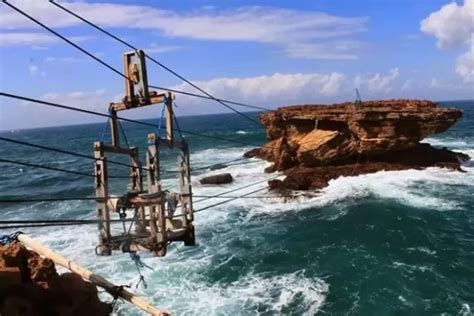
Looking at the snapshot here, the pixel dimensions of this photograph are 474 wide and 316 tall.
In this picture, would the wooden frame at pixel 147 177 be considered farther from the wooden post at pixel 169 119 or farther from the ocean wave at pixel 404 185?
the ocean wave at pixel 404 185

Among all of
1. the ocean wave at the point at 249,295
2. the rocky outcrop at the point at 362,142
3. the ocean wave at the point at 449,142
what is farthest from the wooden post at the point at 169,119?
the ocean wave at the point at 449,142

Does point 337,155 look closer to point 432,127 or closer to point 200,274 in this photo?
point 432,127

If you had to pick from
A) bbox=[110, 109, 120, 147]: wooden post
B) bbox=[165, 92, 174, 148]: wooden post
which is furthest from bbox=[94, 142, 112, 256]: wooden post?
bbox=[165, 92, 174, 148]: wooden post

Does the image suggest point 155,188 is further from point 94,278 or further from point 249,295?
point 249,295

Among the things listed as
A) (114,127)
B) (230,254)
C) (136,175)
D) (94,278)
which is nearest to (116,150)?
(114,127)

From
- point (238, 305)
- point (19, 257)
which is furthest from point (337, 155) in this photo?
point (19, 257)

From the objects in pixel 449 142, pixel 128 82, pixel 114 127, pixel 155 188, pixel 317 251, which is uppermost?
pixel 128 82
